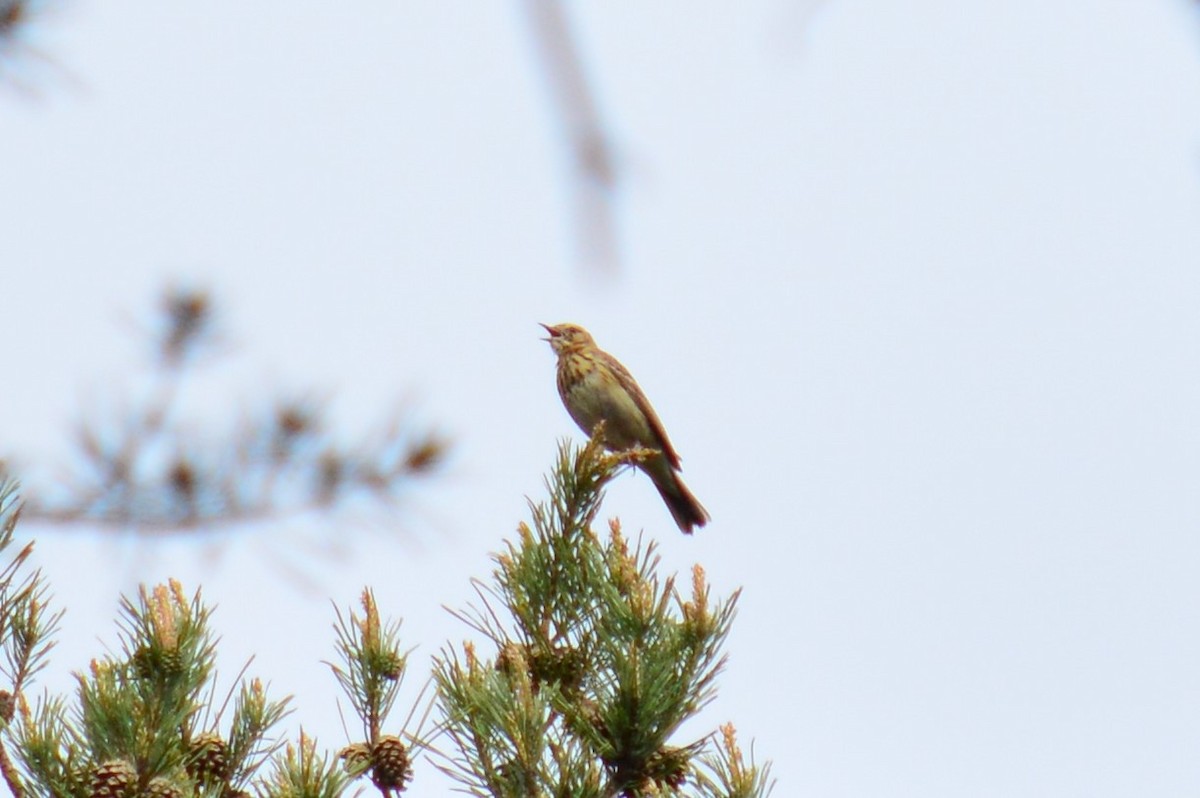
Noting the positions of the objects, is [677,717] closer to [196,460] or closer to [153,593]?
[153,593]

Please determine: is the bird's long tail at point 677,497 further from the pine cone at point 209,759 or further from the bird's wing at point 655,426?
the pine cone at point 209,759

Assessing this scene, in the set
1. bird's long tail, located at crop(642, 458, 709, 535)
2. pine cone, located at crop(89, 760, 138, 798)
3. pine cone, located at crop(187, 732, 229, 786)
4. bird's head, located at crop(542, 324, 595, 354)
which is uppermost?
bird's head, located at crop(542, 324, 595, 354)

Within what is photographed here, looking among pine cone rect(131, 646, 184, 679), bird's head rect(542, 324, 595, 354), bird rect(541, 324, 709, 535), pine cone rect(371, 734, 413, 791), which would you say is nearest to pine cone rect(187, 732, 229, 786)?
pine cone rect(131, 646, 184, 679)

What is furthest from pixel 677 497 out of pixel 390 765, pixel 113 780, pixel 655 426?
pixel 113 780

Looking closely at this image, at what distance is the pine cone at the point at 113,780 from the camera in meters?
2.45

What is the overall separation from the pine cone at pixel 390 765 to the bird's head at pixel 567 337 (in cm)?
537

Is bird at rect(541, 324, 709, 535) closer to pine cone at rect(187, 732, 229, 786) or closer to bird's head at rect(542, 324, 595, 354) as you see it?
bird's head at rect(542, 324, 595, 354)

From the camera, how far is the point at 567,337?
8203 mm

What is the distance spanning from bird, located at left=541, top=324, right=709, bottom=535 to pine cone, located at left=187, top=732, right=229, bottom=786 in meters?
4.63

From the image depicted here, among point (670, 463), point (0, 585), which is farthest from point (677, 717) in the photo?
point (670, 463)

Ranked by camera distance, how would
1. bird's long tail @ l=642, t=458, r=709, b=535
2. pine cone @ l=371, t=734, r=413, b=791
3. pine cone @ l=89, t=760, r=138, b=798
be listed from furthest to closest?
bird's long tail @ l=642, t=458, r=709, b=535 < pine cone @ l=371, t=734, r=413, b=791 < pine cone @ l=89, t=760, r=138, b=798

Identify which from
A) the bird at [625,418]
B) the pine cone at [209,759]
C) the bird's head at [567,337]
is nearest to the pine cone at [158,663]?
the pine cone at [209,759]

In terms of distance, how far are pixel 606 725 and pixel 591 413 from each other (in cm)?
484

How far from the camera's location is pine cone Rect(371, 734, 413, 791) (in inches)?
103
